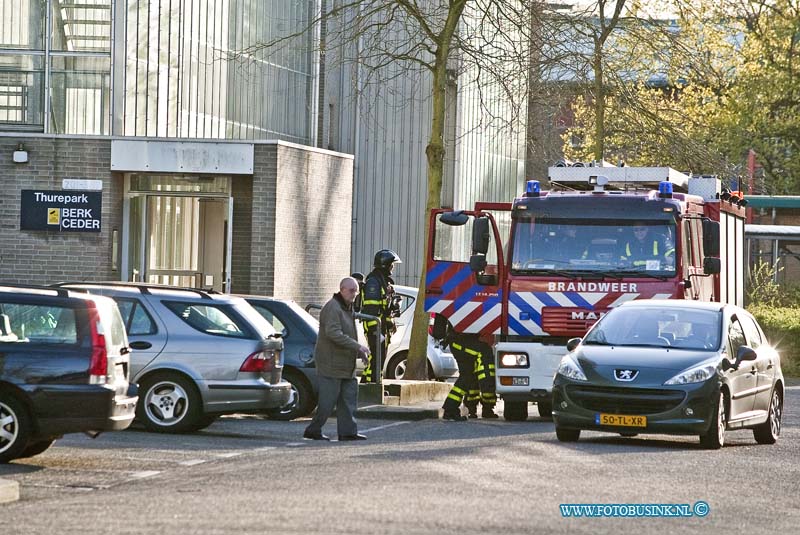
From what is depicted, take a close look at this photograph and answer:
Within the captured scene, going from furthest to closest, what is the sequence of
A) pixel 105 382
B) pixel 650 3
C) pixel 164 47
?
pixel 650 3, pixel 164 47, pixel 105 382

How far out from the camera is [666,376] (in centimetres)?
1577

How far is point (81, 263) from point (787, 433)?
37.0 ft

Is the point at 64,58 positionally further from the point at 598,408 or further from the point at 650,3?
the point at 650,3

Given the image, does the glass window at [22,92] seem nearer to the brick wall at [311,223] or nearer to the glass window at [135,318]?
the brick wall at [311,223]

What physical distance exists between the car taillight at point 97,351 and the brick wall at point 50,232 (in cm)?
1202

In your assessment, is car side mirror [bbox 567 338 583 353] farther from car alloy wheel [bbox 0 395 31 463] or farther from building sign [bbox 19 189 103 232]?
building sign [bbox 19 189 103 232]

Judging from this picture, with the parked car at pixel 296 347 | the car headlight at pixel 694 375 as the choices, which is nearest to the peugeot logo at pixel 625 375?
the car headlight at pixel 694 375

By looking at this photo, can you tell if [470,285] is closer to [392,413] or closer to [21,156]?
[392,413]

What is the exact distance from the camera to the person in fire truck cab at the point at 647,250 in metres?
18.7

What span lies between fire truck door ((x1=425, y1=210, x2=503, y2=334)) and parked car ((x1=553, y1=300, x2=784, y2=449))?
218 cm

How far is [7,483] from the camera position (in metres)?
11.4

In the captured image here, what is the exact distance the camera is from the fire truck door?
18766 mm

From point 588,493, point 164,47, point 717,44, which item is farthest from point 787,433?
point 717,44

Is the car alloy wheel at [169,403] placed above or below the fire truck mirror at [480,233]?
below
